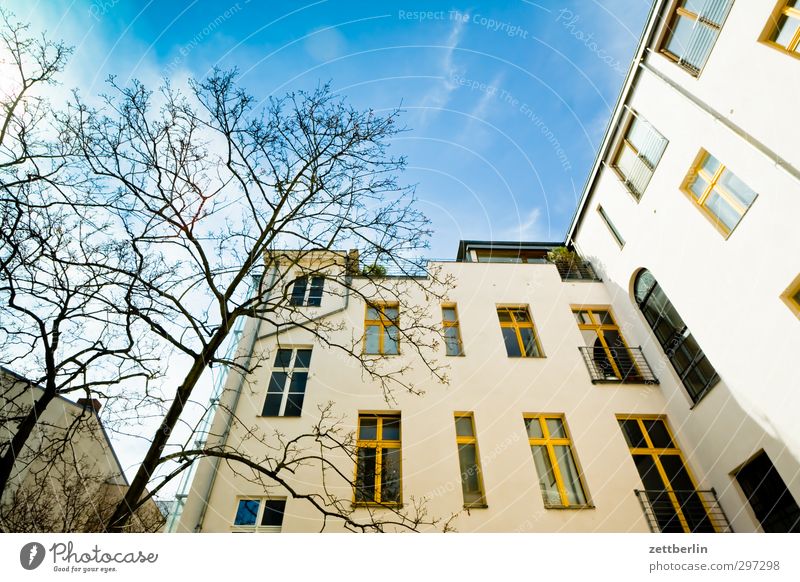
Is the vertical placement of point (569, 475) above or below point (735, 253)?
below

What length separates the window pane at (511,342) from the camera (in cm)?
865

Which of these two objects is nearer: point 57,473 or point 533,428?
point 533,428

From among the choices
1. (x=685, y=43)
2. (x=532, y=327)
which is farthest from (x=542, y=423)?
(x=685, y=43)

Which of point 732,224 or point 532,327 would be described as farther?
point 532,327

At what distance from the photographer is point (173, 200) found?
521 cm

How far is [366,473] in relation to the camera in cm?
617

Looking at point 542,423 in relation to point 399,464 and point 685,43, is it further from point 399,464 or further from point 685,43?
point 685,43

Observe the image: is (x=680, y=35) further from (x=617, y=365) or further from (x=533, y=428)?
(x=533, y=428)

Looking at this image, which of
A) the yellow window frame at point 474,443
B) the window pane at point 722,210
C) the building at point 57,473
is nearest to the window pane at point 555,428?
the yellow window frame at point 474,443

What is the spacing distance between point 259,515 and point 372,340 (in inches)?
164

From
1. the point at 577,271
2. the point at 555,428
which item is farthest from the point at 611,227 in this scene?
the point at 555,428
